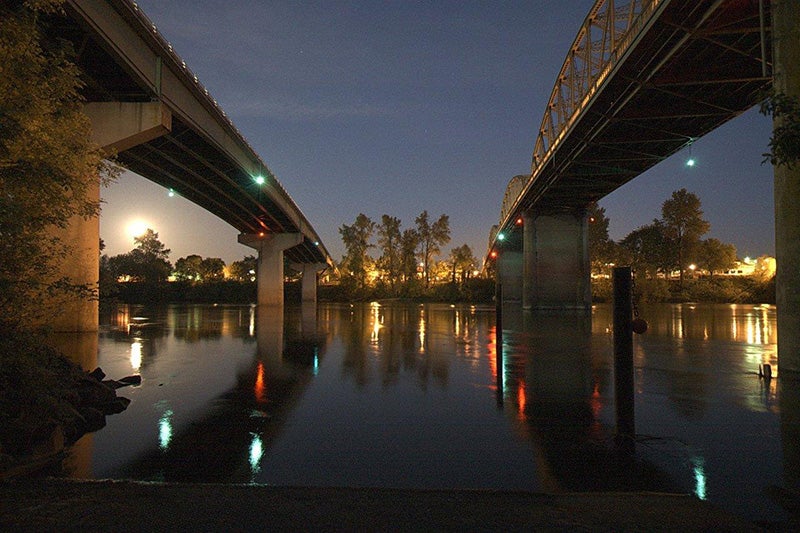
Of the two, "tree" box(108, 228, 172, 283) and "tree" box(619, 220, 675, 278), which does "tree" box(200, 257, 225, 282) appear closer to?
"tree" box(108, 228, 172, 283)

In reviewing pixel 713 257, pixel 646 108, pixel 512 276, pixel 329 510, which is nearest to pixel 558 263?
pixel 646 108

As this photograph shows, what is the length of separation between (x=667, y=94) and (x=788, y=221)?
15629 millimetres

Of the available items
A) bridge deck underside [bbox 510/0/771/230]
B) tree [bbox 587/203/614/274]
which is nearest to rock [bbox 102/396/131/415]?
bridge deck underside [bbox 510/0/771/230]

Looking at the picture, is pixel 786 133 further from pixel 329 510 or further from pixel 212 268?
pixel 212 268

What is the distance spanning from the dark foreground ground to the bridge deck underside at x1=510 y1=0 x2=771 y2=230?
579 inches

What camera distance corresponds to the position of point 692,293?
3745 inches

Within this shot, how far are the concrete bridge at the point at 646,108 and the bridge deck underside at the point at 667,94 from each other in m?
0.06

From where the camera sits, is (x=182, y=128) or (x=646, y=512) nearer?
(x=646, y=512)

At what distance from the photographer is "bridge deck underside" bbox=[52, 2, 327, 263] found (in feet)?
66.0

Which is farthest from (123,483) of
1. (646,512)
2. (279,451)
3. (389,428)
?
(646,512)

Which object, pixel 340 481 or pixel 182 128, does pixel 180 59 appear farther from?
pixel 340 481

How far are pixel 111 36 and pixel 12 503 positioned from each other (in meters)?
18.8

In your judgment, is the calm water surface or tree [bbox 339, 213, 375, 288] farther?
tree [bbox 339, 213, 375, 288]

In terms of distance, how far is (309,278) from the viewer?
102750 mm
